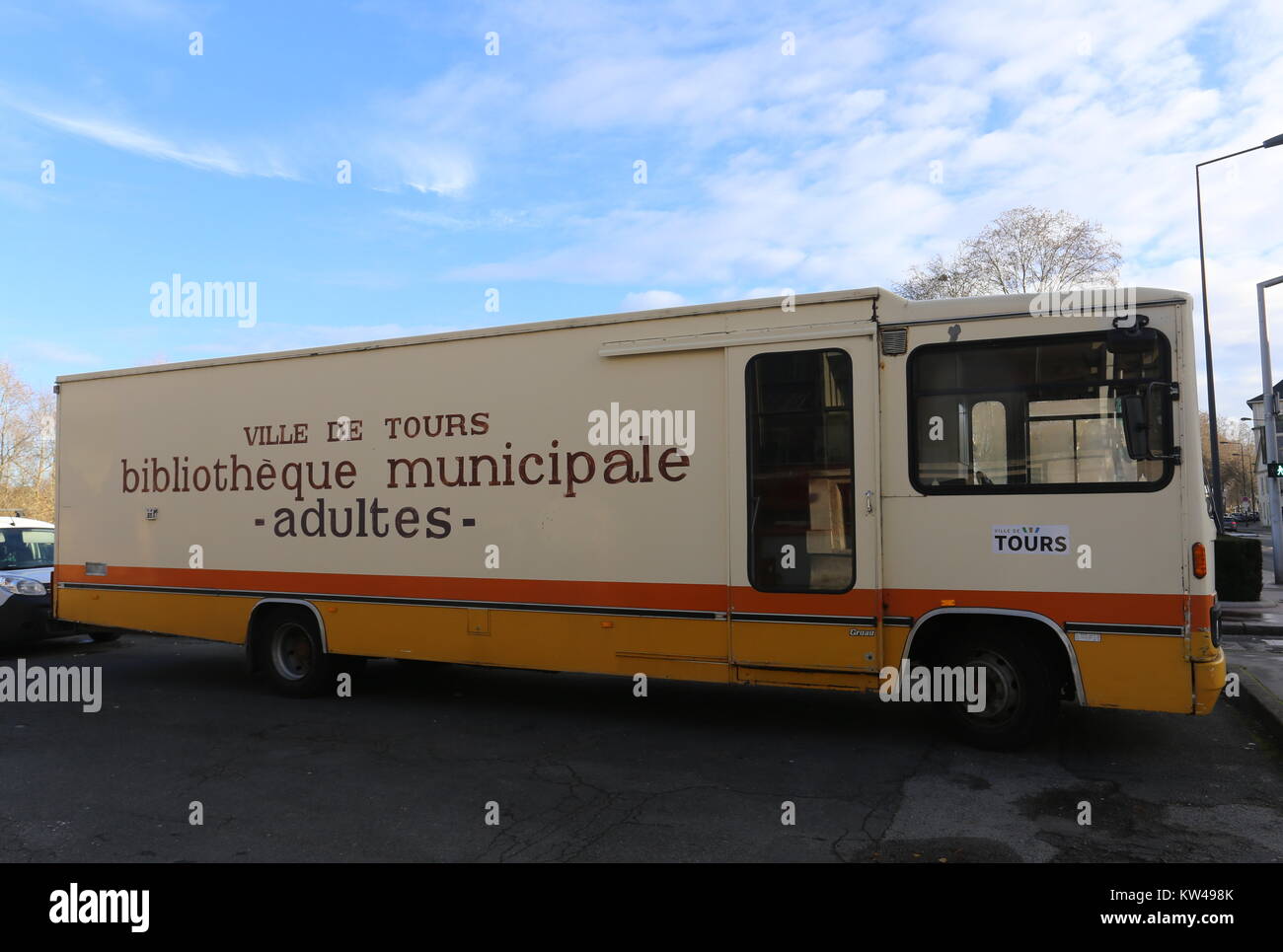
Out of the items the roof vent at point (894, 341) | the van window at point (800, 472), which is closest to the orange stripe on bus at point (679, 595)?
the van window at point (800, 472)

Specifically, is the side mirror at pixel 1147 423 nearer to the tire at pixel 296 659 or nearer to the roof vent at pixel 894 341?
the roof vent at pixel 894 341

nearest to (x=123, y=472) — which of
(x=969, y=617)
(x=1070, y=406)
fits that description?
(x=969, y=617)

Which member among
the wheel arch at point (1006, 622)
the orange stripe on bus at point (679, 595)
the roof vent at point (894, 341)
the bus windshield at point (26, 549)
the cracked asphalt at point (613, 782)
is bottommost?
the cracked asphalt at point (613, 782)

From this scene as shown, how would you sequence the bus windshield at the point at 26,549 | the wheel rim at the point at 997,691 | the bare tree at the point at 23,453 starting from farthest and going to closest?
the bare tree at the point at 23,453
the bus windshield at the point at 26,549
the wheel rim at the point at 997,691

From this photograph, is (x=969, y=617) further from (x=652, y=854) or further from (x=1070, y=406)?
(x=652, y=854)

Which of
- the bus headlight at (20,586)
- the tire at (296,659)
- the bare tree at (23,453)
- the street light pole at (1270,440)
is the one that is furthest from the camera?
the bare tree at (23,453)

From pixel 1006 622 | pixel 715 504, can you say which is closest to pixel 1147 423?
pixel 1006 622

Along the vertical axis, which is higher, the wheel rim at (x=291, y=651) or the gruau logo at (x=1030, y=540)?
the gruau logo at (x=1030, y=540)

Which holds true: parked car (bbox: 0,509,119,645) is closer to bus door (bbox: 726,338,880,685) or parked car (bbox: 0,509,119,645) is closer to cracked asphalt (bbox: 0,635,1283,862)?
cracked asphalt (bbox: 0,635,1283,862)

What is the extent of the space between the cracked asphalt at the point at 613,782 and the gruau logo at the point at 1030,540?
1387 mm

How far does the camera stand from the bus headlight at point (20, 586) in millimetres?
10938

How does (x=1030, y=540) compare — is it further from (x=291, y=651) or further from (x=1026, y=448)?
(x=291, y=651)
